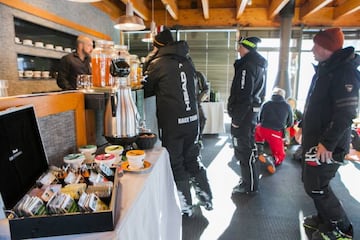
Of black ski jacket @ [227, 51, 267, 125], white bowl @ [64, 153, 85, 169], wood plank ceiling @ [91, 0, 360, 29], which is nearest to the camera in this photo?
white bowl @ [64, 153, 85, 169]

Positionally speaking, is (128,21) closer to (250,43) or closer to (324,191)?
(250,43)

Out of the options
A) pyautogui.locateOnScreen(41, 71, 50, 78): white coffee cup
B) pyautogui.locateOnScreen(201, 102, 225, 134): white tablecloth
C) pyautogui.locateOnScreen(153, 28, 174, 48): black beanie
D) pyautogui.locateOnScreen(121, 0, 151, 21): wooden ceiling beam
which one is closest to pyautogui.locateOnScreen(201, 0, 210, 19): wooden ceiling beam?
pyautogui.locateOnScreen(121, 0, 151, 21): wooden ceiling beam

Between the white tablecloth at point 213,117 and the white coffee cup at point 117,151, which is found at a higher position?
the white coffee cup at point 117,151

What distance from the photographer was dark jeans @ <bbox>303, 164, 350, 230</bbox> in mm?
1922

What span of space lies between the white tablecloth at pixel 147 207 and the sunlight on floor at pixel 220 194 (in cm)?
69

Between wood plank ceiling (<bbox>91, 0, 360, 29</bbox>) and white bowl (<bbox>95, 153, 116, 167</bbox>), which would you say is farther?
wood plank ceiling (<bbox>91, 0, 360, 29</bbox>)

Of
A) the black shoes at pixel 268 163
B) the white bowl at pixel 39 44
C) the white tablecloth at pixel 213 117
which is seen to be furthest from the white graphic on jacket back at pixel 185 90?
the white tablecloth at pixel 213 117

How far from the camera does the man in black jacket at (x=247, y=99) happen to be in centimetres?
257

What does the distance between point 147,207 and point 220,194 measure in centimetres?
200

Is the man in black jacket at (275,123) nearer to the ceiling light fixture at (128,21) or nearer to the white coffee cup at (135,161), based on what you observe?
the ceiling light fixture at (128,21)

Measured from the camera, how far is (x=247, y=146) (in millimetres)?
2717

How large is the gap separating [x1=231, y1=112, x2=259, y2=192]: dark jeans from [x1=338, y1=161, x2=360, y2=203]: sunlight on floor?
1.17 metres

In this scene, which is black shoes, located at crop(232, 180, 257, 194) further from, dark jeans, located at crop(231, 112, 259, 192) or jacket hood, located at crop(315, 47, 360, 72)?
jacket hood, located at crop(315, 47, 360, 72)

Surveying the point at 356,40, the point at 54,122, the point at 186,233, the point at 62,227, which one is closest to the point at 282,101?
the point at 186,233
